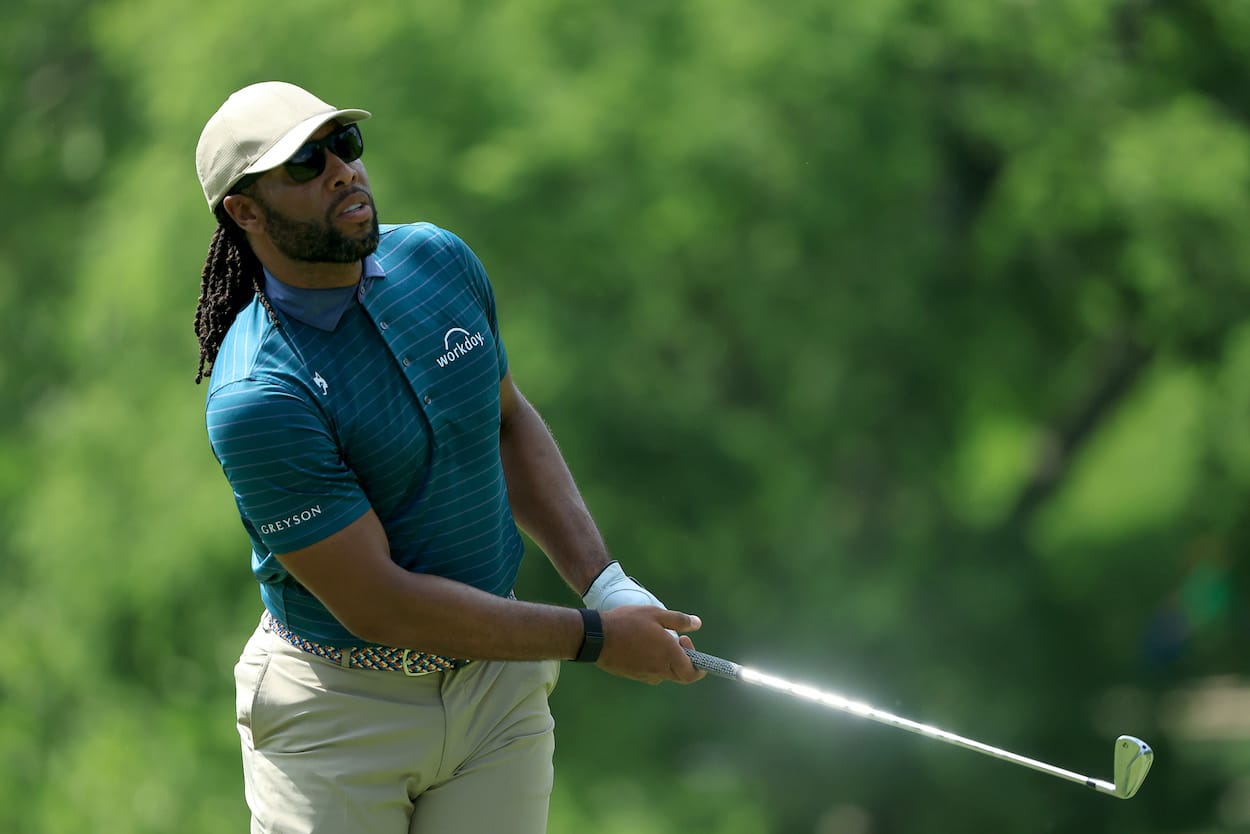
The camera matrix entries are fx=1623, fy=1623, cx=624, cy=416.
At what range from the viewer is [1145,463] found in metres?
9.42

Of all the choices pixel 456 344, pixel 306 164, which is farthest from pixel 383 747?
pixel 306 164

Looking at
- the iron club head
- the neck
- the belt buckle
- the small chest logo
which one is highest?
the neck

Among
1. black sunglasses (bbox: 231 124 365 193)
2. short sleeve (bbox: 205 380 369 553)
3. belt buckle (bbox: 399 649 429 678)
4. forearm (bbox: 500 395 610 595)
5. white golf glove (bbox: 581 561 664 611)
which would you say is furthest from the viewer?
forearm (bbox: 500 395 610 595)

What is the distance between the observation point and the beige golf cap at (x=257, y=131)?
7.07 ft

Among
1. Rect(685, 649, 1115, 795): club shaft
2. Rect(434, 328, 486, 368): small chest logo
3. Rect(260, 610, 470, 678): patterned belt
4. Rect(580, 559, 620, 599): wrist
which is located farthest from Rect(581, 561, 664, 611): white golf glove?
Rect(434, 328, 486, 368): small chest logo

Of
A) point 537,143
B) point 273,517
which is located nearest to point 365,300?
point 273,517

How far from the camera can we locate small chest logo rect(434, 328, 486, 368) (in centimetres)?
223

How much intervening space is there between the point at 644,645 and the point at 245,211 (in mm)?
811

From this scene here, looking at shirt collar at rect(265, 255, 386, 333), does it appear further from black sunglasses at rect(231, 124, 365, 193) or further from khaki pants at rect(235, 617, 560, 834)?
khaki pants at rect(235, 617, 560, 834)

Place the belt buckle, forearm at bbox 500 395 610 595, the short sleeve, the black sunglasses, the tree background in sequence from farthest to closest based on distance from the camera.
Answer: the tree background, forearm at bbox 500 395 610 595, the belt buckle, the black sunglasses, the short sleeve

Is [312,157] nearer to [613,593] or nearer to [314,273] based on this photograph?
[314,273]

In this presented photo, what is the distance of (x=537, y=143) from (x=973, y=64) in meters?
2.60

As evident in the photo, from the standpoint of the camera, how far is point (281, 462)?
6.76ft

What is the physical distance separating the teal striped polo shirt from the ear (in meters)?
0.10
